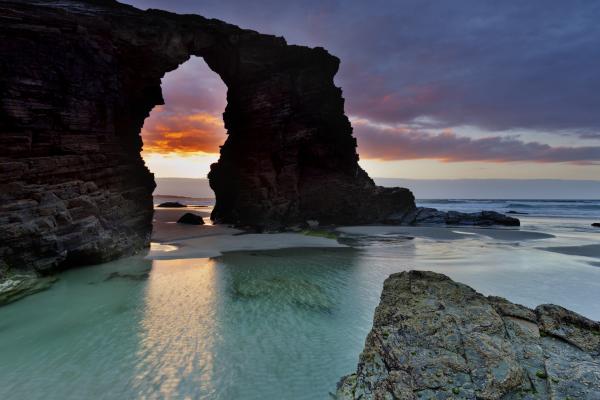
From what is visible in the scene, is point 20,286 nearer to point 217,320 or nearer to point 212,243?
point 217,320

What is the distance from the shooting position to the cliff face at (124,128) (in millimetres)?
14656

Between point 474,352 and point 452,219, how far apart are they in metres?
41.3

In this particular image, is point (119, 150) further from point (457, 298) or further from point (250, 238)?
point (457, 298)

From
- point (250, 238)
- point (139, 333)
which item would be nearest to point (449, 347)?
point (139, 333)

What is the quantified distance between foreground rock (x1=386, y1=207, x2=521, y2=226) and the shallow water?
75.8 feet

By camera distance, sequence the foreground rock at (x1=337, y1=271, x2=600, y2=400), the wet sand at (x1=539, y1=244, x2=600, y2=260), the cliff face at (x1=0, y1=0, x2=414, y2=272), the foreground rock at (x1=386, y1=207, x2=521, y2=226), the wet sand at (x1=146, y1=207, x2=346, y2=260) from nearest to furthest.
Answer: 1. the foreground rock at (x1=337, y1=271, x2=600, y2=400)
2. the cliff face at (x1=0, y1=0, x2=414, y2=272)
3. the wet sand at (x1=539, y1=244, x2=600, y2=260)
4. the wet sand at (x1=146, y1=207, x2=346, y2=260)
5. the foreground rock at (x1=386, y1=207, x2=521, y2=226)

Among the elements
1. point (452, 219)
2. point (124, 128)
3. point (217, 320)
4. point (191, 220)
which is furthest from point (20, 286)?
point (452, 219)

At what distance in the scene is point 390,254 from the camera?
67.1 ft

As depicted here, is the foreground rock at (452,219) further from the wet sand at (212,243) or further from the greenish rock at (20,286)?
the greenish rock at (20,286)

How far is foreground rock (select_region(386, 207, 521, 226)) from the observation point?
1622 inches

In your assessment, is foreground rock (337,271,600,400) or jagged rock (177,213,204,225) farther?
jagged rock (177,213,204,225)

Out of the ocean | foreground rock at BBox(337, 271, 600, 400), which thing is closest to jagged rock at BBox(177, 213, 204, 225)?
the ocean

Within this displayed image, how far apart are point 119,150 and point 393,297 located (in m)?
19.8

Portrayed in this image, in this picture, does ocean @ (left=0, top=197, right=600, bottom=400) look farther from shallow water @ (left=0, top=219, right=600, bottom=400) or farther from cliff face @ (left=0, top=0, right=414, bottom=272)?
cliff face @ (left=0, top=0, right=414, bottom=272)
